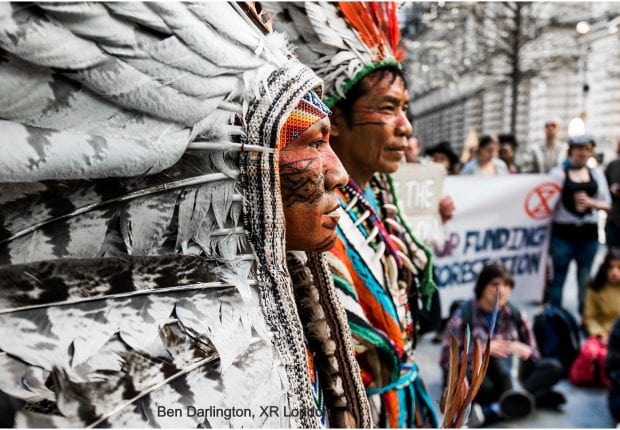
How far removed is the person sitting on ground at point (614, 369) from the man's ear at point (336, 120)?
2529 mm

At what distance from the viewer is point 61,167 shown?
32.2 inches

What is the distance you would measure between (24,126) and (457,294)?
4494mm

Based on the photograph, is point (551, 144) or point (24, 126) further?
point (551, 144)

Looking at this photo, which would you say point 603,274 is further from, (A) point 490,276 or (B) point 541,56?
(B) point 541,56

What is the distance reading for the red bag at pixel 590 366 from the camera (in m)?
3.96

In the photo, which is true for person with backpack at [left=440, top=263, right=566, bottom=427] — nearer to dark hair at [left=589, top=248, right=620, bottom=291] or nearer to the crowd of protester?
the crowd of protester

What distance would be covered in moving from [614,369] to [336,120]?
→ 2621 mm

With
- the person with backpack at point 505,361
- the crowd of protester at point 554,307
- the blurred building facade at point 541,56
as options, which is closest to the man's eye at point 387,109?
the crowd of protester at point 554,307

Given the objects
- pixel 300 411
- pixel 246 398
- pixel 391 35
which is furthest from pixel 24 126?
pixel 391 35

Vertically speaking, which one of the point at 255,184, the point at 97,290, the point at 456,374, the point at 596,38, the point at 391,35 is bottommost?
the point at 456,374

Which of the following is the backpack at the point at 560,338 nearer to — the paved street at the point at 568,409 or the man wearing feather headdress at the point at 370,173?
the paved street at the point at 568,409

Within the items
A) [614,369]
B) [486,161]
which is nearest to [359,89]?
[614,369]

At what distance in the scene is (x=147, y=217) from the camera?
36.8 inches

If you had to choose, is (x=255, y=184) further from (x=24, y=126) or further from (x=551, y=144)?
(x=551, y=144)
